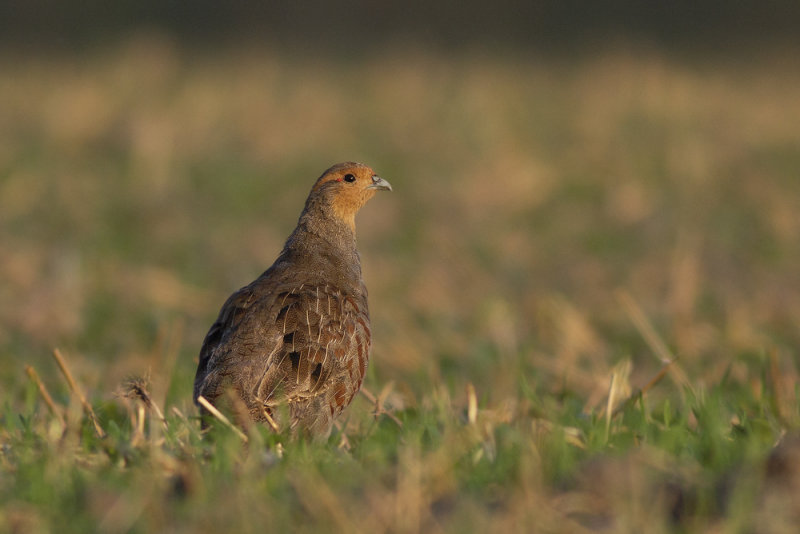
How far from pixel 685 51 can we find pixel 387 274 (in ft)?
31.6

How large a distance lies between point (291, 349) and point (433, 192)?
6.93 meters

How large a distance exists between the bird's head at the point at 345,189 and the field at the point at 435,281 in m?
0.74

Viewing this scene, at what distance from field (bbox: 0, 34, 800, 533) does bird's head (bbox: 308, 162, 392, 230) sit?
2.42 ft

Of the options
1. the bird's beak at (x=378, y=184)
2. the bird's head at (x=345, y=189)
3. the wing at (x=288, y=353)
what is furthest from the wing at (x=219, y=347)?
the bird's beak at (x=378, y=184)

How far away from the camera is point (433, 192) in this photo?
10.8 meters

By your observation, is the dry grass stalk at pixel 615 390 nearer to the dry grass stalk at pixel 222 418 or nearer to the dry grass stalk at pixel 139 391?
the dry grass stalk at pixel 222 418

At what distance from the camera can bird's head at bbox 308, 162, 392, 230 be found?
15.5 feet

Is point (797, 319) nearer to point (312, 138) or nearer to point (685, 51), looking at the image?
point (312, 138)

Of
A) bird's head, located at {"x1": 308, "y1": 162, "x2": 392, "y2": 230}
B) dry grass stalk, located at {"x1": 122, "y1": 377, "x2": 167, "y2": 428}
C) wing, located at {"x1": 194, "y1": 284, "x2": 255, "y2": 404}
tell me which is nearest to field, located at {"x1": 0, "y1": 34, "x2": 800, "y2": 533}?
dry grass stalk, located at {"x1": 122, "y1": 377, "x2": 167, "y2": 428}

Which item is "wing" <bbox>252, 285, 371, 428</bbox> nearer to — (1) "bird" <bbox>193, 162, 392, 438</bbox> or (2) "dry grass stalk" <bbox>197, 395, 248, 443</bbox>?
(1) "bird" <bbox>193, 162, 392, 438</bbox>

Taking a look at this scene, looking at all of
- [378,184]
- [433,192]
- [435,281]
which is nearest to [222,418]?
[378,184]

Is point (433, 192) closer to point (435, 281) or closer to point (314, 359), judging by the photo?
point (435, 281)

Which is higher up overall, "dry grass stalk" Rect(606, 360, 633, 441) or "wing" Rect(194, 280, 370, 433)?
"wing" Rect(194, 280, 370, 433)

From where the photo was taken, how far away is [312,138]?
12211 mm
